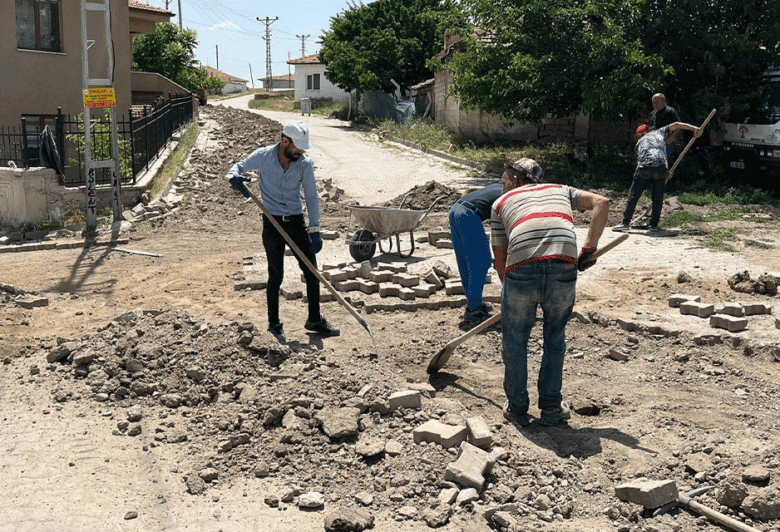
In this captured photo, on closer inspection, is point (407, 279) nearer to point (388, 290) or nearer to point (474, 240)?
point (388, 290)

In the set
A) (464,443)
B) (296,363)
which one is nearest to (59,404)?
(296,363)

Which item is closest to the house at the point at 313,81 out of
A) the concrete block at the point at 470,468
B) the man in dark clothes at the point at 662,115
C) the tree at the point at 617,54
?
the tree at the point at 617,54

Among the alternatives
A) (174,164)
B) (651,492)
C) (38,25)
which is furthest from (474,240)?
(38,25)

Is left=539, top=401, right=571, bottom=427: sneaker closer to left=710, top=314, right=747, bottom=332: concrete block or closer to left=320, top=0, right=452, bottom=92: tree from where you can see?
left=710, top=314, right=747, bottom=332: concrete block

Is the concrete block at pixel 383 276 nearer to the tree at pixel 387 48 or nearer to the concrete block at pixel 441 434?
the concrete block at pixel 441 434

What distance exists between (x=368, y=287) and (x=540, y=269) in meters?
3.86

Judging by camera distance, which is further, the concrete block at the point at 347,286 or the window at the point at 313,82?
the window at the point at 313,82

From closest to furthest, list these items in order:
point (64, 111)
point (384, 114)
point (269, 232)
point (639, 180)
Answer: point (269, 232) → point (639, 180) → point (64, 111) → point (384, 114)

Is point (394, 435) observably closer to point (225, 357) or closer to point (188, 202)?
point (225, 357)

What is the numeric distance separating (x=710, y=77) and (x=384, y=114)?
24261 mm

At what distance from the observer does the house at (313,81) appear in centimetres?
5919

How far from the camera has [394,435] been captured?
16.5 ft

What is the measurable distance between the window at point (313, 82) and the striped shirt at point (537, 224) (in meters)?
56.9

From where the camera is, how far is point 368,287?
8719mm
